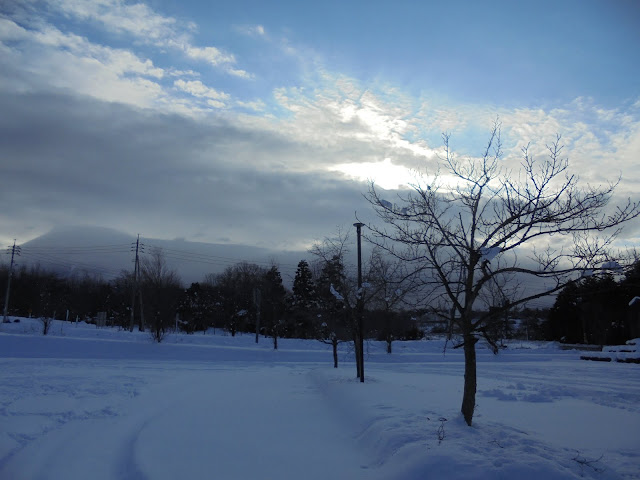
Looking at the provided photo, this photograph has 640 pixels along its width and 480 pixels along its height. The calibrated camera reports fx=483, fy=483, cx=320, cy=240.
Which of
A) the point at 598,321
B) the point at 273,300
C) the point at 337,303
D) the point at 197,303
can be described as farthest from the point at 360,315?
the point at 197,303

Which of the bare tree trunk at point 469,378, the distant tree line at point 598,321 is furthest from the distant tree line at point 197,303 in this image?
the bare tree trunk at point 469,378

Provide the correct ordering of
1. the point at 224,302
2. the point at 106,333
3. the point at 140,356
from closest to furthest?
→ the point at 140,356, the point at 106,333, the point at 224,302

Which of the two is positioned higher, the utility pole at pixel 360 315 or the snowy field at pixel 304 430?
the utility pole at pixel 360 315

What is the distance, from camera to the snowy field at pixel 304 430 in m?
6.82

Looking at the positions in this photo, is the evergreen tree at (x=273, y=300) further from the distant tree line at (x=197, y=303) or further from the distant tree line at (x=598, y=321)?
the distant tree line at (x=598, y=321)

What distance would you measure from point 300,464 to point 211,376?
1482 cm

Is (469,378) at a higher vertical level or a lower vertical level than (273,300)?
lower

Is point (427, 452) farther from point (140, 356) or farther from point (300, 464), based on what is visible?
point (140, 356)

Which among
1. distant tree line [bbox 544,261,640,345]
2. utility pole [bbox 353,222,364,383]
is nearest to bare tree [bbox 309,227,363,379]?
utility pole [bbox 353,222,364,383]

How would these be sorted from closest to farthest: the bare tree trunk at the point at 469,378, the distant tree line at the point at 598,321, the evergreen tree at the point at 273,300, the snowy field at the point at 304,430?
the snowy field at the point at 304,430 < the bare tree trunk at the point at 469,378 < the distant tree line at the point at 598,321 < the evergreen tree at the point at 273,300

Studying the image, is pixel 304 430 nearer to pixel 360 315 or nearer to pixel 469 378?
pixel 469 378

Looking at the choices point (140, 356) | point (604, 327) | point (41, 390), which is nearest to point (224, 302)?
point (140, 356)

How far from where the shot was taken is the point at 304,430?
9.97 m

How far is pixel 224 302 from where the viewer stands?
247 ft
